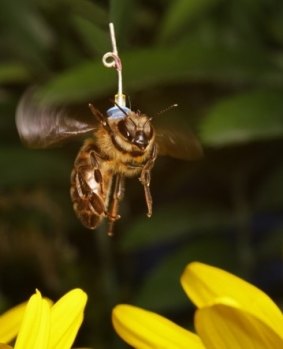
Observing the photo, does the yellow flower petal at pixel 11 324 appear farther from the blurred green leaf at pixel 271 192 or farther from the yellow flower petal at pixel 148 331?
the blurred green leaf at pixel 271 192

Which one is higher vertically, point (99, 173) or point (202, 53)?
point (202, 53)

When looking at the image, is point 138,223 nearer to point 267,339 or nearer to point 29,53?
point 29,53

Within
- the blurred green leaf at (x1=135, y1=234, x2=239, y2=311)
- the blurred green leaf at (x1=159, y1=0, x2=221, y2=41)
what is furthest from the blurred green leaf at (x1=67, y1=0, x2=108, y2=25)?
the blurred green leaf at (x1=135, y1=234, x2=239, y2=311)

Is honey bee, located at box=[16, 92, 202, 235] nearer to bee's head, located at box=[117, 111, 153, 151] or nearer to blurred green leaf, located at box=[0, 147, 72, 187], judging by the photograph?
bee's head, located at box=[117, 111, 153, 151]

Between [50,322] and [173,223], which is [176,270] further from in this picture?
[50,322]

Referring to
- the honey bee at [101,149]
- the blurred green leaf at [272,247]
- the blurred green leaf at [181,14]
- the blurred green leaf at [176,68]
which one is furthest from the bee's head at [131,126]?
the blurred green leaf at [272,247]

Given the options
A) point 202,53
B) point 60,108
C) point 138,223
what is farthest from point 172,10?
point 60,108

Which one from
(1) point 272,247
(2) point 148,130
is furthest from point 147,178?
(1) point 272,247
